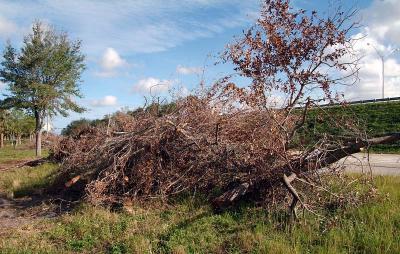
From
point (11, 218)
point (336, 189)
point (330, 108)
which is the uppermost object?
point (330, 108)

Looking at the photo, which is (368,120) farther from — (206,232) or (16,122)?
(16,122)

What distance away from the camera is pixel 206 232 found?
6355 millimetres

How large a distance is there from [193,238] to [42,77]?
25.3 m

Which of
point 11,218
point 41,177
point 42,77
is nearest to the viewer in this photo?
point 11,218

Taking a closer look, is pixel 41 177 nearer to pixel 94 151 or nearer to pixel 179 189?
pixel 94 151

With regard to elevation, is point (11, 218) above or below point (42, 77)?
below

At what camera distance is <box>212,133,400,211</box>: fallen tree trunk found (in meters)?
6.82

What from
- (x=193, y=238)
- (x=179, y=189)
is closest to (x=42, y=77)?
(x=179, y=189)

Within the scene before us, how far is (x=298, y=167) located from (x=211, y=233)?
1773mm

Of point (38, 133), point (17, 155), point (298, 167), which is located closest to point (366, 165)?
point (298, 167)

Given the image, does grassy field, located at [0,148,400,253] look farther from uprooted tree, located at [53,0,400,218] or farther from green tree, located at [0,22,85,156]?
green tree, located at [0,22,85,156]

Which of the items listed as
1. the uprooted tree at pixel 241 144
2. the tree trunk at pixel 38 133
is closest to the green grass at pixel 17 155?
the tree trunk at pixel 38 133

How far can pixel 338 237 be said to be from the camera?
18.8 ft

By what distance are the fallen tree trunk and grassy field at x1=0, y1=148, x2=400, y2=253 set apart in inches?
10.9
